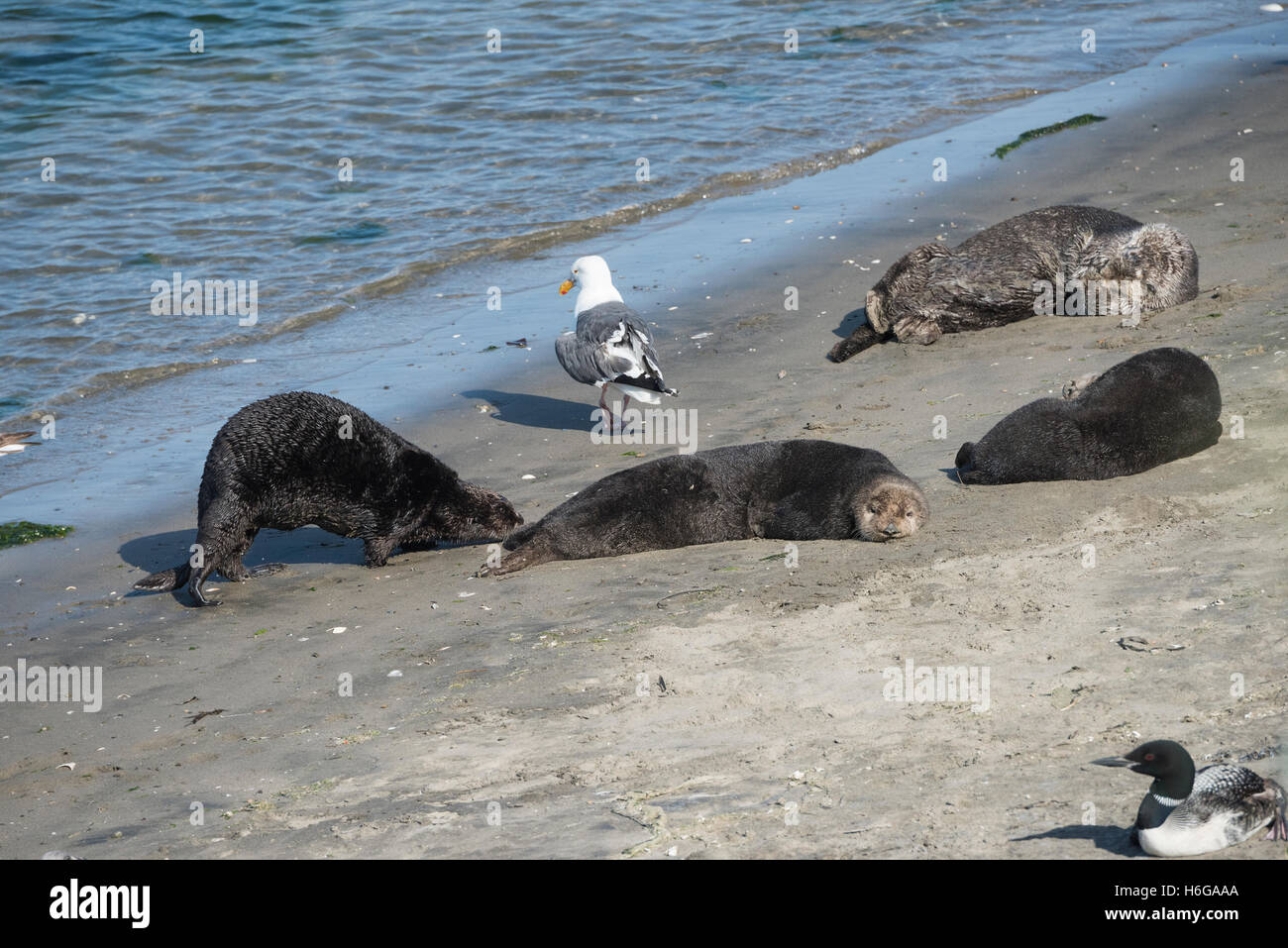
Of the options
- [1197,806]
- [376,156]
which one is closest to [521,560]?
[1197,806]

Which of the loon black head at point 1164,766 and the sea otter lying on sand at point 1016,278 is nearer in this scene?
the loon black head at point 1164,766

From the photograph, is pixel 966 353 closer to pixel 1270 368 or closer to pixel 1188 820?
pixel 1270 368

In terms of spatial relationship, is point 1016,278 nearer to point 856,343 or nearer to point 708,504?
point 856,343

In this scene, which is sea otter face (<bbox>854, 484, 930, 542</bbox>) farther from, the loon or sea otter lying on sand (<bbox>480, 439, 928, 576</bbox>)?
the loon

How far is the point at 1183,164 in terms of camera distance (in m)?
13.5

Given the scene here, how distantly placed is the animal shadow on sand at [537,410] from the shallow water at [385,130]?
1912 millimetres

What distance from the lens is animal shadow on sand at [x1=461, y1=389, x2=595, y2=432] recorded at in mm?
9844

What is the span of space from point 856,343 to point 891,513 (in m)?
3.65

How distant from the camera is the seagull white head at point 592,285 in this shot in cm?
982

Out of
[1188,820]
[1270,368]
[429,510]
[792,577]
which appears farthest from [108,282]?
[1188,820]

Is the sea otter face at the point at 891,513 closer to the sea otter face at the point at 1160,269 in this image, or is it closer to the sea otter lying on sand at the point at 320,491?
the sea otter lying on sand at the point at 320,491
